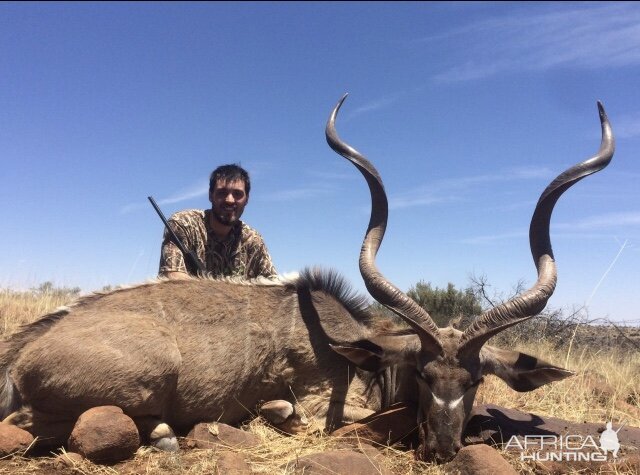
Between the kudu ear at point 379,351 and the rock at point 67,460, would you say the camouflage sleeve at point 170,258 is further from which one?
the rock at point 67,460

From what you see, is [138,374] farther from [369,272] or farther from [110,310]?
[369,272]

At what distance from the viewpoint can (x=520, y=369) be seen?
4465mm

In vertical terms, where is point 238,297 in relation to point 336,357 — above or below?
above

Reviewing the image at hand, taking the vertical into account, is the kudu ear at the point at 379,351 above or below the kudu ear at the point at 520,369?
above

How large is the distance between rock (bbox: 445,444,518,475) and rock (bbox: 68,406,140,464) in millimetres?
1983

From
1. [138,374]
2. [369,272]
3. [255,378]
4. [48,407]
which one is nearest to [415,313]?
[369,272]

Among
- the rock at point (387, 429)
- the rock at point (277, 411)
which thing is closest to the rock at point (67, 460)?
the rock at point (277, 411)

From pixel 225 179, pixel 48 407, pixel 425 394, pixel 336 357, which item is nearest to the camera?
pixel 48 407

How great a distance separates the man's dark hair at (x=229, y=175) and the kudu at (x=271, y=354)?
5.89 feet

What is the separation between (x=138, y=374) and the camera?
12.9ft

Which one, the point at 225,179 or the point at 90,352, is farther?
the point at 225,179

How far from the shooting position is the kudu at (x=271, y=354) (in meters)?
3.92

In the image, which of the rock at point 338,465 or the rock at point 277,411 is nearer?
the rock at point 338,465

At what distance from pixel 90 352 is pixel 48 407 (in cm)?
45
